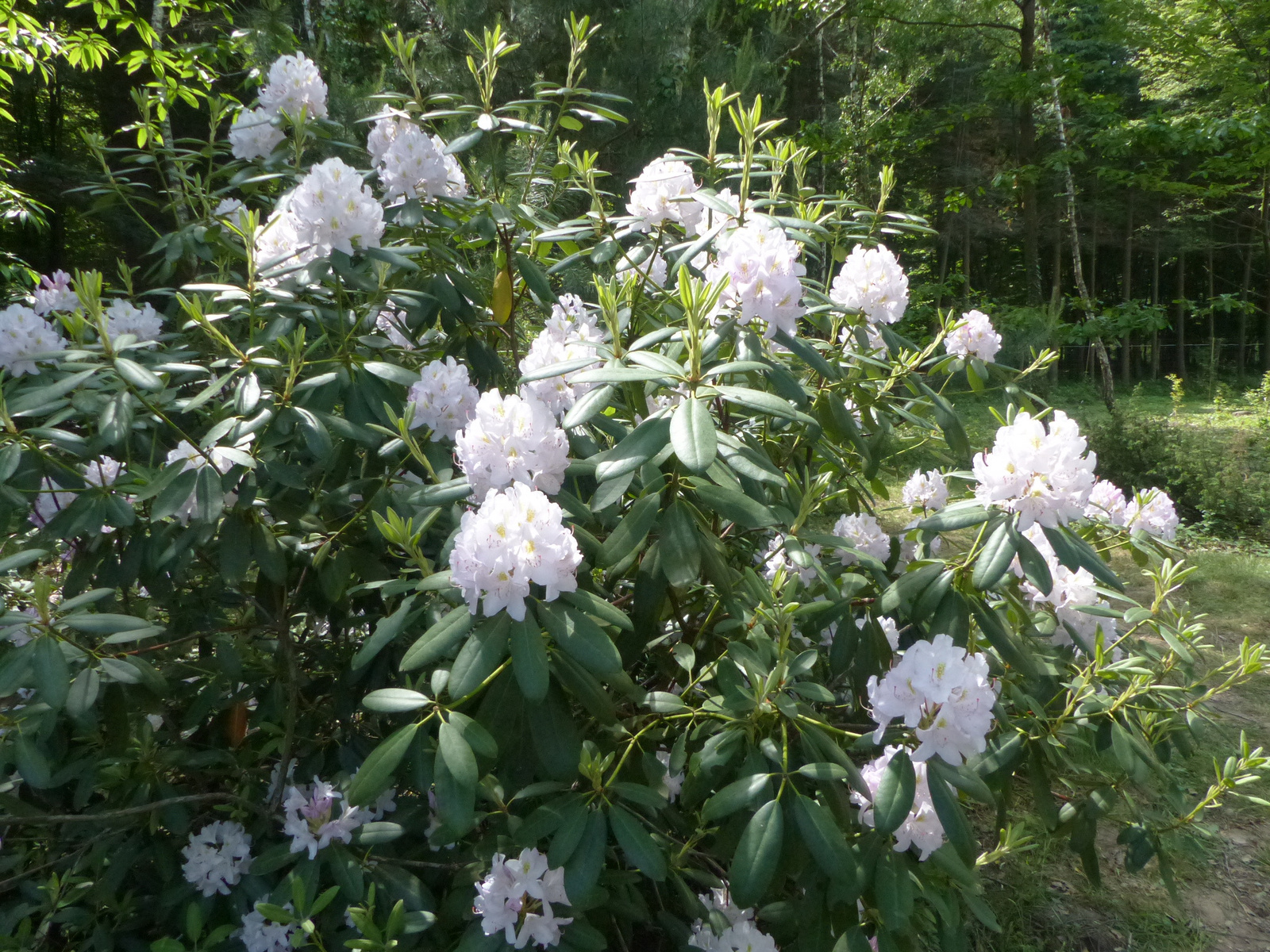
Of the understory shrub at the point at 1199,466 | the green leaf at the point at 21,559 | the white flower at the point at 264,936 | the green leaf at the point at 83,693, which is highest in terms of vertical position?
the green leaf at the point at 21,559

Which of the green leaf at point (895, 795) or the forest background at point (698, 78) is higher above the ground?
the forest background at point (698, 78)

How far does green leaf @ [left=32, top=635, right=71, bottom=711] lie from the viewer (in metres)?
1.24

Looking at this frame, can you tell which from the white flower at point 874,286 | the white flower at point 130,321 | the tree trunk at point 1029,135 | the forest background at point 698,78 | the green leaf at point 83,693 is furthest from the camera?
the tree trunk at point 1029,135

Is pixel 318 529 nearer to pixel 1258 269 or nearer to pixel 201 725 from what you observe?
pixel 201 725

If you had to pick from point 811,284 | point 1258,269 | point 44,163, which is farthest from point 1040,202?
point 811,284

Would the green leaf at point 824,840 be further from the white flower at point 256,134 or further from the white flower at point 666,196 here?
the white flower at point 256,134

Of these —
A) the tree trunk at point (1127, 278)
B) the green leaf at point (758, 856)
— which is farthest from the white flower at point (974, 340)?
the tree trunk at point (1127, 278)

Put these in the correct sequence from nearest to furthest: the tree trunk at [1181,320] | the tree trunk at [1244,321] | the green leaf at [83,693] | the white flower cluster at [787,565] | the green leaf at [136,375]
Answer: the green leaf at [83,693]
the green leaf at [136,375]
the white flower cluster at [787,565]
the tree trunk at [1244,321]
the tree trunk at [1181,320]

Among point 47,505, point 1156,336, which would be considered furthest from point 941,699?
point 1156,336

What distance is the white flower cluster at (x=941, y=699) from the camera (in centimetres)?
118

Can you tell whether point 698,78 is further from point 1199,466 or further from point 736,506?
point 736,506

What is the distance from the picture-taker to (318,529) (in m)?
1.61

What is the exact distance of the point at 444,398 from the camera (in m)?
1.59

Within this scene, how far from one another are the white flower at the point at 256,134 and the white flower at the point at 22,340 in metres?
0.71
